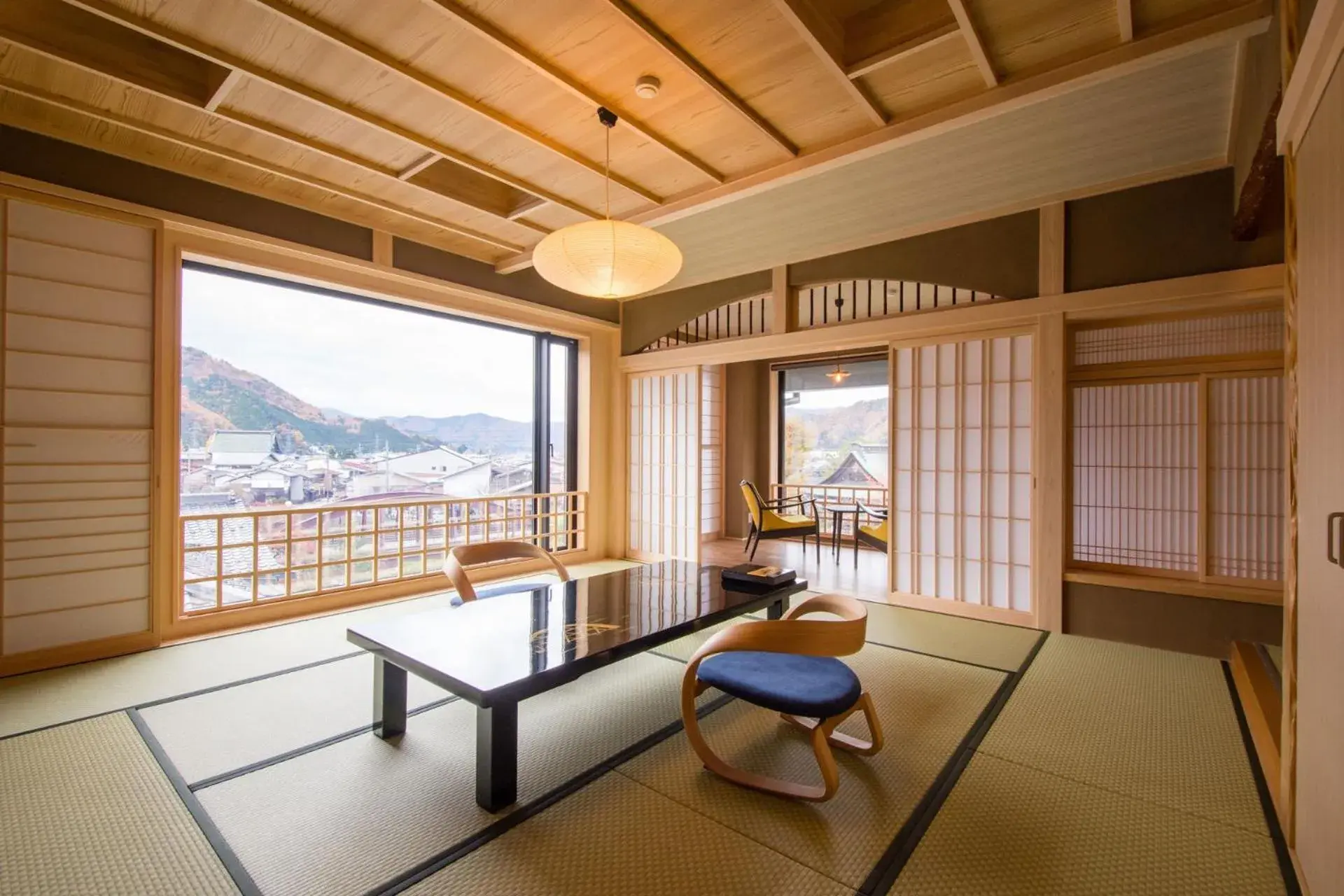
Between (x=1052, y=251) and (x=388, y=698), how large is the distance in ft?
13.6

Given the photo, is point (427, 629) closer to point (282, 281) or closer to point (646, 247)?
point (646, 247)

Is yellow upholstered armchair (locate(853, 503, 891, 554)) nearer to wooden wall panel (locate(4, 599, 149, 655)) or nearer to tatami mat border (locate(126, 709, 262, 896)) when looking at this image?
tatami mat border (locate(126, 709, 262, 896))

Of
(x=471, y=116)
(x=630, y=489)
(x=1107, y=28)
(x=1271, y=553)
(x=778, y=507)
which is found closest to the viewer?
(x=1107, y=28)

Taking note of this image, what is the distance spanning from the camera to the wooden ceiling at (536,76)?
6.84 ft

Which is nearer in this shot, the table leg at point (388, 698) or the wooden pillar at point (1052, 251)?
the table leg at point (388, 698)

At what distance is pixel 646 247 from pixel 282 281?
2.76m

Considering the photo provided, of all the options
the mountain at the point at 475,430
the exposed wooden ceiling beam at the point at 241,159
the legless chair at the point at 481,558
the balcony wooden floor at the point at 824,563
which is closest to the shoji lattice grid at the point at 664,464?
the balcony wooden floor at the point at 824,563

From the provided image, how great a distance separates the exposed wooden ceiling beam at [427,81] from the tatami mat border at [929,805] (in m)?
3.17

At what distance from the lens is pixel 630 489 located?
5930 millimetres

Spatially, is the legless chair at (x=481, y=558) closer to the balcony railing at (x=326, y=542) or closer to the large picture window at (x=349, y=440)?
the balcony railing at (x=326, y=542)

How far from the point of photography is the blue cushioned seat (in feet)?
6.03

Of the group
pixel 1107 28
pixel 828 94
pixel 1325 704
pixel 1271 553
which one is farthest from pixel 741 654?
pixel 1271 553

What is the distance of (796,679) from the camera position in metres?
2.00

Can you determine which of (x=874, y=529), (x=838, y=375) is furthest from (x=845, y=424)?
(x=874, y=529)
